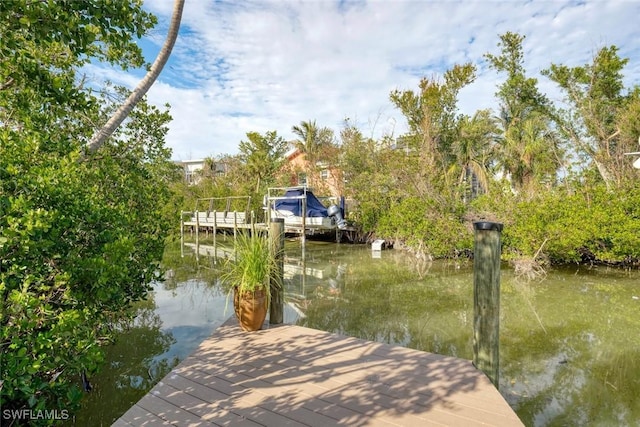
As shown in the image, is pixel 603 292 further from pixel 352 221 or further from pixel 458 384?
pixel 352 221

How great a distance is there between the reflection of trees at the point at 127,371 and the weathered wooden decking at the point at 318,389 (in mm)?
760

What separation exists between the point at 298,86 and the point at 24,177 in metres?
13.1

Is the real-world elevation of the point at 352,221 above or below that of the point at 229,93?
below

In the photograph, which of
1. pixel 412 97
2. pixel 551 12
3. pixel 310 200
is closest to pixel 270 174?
pixel 310 200

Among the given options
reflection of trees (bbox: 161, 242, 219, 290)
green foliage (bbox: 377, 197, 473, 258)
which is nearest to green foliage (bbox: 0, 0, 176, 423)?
reflection of trees (bbox: 161, 242, 219, 290)

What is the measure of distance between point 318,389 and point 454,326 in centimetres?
302

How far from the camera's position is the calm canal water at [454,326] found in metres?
3.08

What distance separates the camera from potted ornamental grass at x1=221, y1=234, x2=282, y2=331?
349 cm

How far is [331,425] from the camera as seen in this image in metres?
2.03

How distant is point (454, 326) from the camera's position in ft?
15.8

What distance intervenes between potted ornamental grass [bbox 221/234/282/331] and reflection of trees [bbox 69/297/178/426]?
109cm

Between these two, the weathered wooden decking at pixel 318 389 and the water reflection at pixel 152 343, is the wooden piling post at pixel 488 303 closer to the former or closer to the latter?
the weathered wooden decking at pixel 318 389

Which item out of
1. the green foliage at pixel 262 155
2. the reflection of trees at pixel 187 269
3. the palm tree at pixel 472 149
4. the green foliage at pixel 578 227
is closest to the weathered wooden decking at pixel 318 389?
the reflection of trees at pixel 187 269

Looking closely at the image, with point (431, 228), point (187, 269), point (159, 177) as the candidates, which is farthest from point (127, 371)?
point (431, 228)
